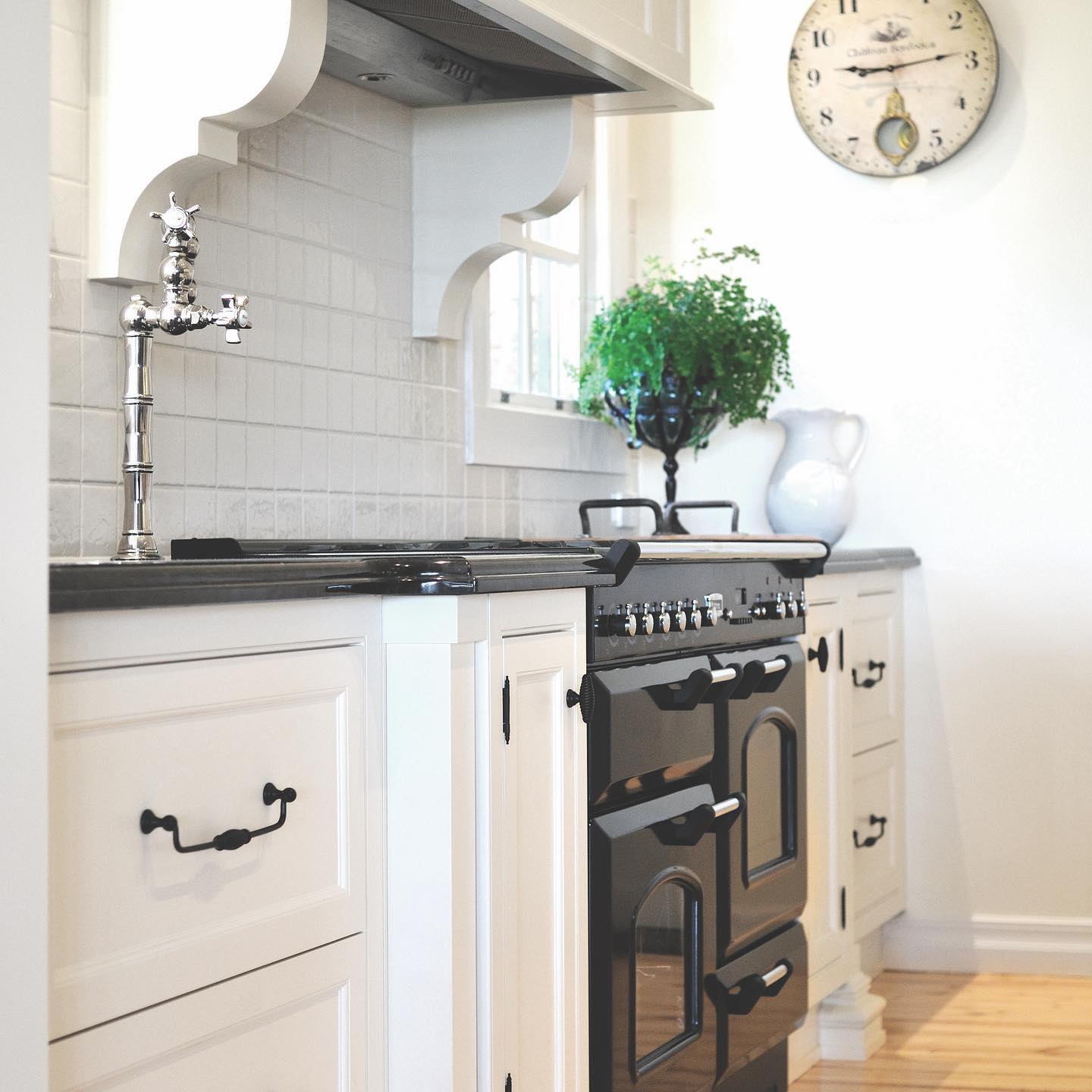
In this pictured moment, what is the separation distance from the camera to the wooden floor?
2.69 meters

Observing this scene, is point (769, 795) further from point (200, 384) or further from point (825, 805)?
point (200, 384)

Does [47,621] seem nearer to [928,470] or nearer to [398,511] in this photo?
[398,511]

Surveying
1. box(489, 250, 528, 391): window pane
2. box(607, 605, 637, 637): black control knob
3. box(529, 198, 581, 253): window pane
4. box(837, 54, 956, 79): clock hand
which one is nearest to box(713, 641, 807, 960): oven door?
box(607, 605, 637, 637): black control knob

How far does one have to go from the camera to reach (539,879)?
166cm

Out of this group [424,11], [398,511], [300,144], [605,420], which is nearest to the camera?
[424,11]

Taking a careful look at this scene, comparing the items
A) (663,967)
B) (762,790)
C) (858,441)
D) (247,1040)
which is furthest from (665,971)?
(858,441)

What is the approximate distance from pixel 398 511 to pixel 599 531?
0.84 m

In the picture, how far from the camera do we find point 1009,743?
133 inches

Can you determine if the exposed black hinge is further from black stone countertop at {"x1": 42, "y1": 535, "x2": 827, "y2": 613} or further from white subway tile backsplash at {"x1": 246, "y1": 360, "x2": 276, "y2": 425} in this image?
white subway tile backsplash at {"x1": 246, "y1": 360, "x2": 276, "y2": 425}

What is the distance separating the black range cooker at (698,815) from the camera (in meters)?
1.83

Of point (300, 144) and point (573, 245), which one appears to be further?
point (573, 245)

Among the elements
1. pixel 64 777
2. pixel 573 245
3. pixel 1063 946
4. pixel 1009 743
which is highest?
pixel 573 245

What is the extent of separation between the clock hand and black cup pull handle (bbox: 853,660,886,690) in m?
1.42

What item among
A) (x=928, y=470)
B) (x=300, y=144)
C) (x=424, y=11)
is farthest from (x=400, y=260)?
(x=928, y=470)
